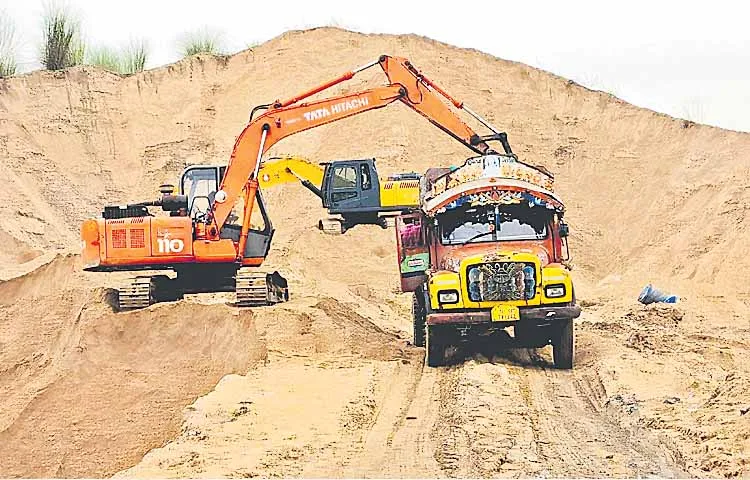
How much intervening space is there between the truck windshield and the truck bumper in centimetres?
131

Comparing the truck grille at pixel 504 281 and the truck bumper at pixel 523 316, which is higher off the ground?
the truck grille at pixel 504 281

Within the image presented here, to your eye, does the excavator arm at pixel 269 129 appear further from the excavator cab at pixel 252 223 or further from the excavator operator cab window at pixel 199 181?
the excavator operator cab window at pixel 199 181

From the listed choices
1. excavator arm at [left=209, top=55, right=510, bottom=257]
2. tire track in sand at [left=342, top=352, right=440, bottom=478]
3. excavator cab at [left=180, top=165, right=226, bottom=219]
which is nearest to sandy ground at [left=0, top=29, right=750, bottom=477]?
tire track in sand at [left=342, top=352, right=440, bottom=478]

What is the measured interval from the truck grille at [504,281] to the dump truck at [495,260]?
13 millimetres

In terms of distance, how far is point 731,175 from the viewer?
32.8m

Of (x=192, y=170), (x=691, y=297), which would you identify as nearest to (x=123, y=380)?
(x=192, y=170)

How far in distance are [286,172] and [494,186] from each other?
→ 9361 mm

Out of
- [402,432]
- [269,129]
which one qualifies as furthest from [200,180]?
[402,432]

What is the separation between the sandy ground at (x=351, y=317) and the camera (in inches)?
406

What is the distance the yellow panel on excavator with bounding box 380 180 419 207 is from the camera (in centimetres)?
2433

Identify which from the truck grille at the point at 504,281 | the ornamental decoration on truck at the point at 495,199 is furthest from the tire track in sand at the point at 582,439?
the ornamental decoration on truck at the point at 495,199

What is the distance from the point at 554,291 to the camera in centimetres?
1447

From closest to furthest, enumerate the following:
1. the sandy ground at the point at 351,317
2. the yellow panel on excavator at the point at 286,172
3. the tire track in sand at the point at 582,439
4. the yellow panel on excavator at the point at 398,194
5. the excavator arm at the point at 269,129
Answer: the tire track in sand at the point at 582,439, the sandy ground at the point at 351,317, the excavator arm at the point at 269,129, the yellow panel on excavator at the point at 286,172, the yellow panel on excavator at the point at 398,194

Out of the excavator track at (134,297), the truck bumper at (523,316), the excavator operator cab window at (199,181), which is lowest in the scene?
the truck bumper at (523,316)
